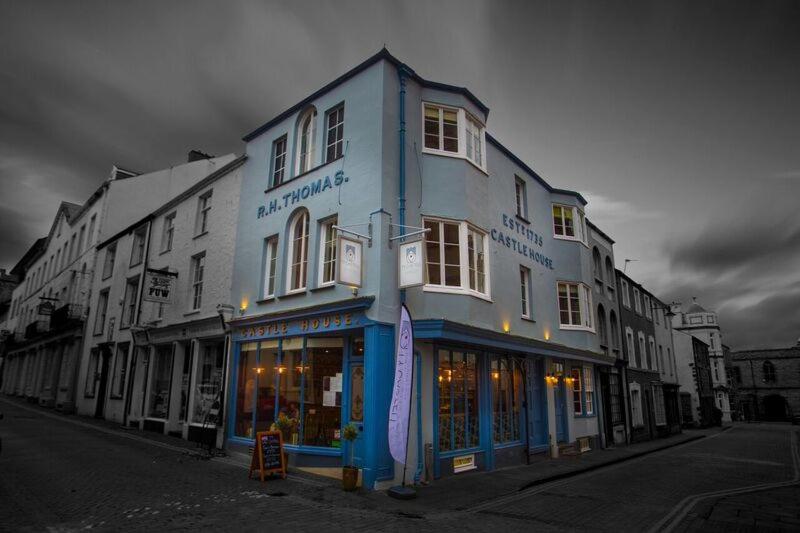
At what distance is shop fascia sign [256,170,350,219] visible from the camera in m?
12.2

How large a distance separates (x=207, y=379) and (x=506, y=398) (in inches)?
387

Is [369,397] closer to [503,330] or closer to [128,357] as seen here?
[503,330]

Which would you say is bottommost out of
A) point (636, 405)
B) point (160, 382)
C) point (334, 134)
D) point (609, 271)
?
point (636, 405)

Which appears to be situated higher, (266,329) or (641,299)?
(641,299)

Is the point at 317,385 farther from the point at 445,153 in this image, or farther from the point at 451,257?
the point at 445,153

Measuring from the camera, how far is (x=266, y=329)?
13.0 meters

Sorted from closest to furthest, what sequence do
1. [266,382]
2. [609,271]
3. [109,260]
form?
[266,382] → [609,271] → [109,260]

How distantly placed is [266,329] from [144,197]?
1838 centimetres

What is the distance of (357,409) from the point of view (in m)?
10.5

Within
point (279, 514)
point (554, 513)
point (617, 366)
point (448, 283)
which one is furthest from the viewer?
point (617, 366)

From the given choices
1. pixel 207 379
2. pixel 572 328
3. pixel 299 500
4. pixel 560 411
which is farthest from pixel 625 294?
pixel 299 500

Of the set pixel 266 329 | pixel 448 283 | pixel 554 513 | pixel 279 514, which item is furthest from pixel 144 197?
pixel 554 513

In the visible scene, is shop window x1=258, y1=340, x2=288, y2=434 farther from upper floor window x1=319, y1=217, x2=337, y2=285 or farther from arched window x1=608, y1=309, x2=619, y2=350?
arched window x1=608, y1=309, x2=619, y2=350

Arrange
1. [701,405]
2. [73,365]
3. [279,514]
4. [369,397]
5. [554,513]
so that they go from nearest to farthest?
[279,514]
[554,513]
[369,397]
[73,365]
[701,405]
